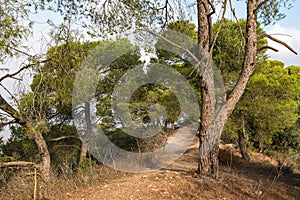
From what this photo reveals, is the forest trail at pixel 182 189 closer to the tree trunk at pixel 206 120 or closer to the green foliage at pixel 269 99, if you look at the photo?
the tree trunk at pixel 206 120

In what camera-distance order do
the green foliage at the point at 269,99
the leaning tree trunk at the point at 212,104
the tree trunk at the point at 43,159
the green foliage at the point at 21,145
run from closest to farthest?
the leaning tree trunk at the point at 212,104 < the tree trunk at the point at 43,159 < the green foliage at the point at 269,99 < the green foliage at the point at 21,145

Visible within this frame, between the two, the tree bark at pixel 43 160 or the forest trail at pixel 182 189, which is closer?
the forest trail at pixel 182 189

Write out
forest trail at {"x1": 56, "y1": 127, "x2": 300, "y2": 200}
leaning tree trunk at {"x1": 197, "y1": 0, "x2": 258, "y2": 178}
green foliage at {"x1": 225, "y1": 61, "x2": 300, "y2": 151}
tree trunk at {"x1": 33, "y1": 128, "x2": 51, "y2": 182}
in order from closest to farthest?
1. forest trail at {"x1": 56, "y1": 127, "x2": 300, "y2": 200}
2. leaning tree trunk at {"x1": 197, "y1": 0, "x2": 258, "y2": 178}
3. tree trunk at {"x1": 33, "y1": 128, "x2": 51, "y2": 182}
4. green foliage at {"x1": 225, "y1": 61, "x2": 300, "y2": 151}

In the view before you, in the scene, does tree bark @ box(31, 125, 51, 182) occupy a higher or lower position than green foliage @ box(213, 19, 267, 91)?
lower

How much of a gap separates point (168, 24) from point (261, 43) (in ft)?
8.45

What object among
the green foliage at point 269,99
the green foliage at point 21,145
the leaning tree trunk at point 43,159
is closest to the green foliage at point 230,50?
the green foliage at point 269,99

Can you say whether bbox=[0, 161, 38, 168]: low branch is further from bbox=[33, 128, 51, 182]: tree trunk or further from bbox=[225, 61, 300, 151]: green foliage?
bbox=[225, 61, 300, 151]: green foliage

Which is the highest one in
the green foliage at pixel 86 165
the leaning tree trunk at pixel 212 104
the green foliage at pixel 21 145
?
the leaning tree trunk at pixel 212 104

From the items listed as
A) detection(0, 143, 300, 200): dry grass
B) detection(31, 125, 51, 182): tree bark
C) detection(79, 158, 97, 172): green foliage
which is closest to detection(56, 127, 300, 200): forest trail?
detection(0, 143, 300, 200): dry grass

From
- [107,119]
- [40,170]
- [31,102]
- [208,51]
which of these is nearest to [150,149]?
[107,119]

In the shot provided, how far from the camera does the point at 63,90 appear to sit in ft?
15.5

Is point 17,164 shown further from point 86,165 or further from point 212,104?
point 212,104

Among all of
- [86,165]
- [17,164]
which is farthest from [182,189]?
[86,165]

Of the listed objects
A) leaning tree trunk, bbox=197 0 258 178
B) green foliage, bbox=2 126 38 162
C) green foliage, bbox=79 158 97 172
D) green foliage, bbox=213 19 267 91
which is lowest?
green foliage, bbox=79 158 97 172
